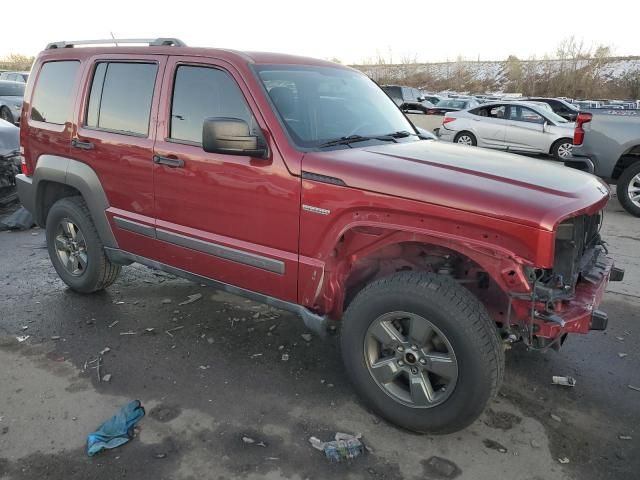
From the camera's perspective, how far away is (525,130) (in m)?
13.8

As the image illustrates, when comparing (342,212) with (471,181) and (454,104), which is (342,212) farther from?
(454,104)

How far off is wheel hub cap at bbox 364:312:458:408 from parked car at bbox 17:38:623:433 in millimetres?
10

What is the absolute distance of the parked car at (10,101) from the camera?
52.3ft

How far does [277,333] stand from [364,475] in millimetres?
1658

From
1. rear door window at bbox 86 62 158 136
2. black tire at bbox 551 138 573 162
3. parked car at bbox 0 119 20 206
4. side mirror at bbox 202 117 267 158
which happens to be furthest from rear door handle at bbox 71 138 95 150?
black tire at bbox 551 138 573 162

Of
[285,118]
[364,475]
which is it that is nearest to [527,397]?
[364,475]

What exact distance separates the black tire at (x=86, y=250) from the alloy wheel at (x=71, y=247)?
0.9 inches

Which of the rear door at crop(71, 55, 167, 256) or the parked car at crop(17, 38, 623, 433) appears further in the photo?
the rear door at crop(71, 55, 167, 256)

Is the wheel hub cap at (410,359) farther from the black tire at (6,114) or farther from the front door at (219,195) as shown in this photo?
the black tire at (6,114)

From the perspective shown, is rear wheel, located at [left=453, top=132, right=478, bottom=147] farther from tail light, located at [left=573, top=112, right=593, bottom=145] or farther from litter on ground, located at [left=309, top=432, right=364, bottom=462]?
litter on ground, located at [left=309, top=432, right=364, bottom=462]

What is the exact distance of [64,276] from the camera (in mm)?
4816

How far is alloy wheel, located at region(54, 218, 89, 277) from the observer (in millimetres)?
4609

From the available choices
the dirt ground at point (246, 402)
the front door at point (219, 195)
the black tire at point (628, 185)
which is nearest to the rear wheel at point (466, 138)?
the black tire at point (628, 185)

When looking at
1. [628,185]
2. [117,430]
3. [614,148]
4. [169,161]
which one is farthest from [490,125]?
[117,430]
